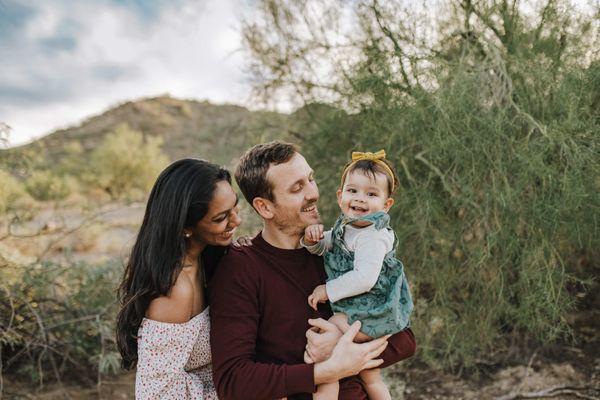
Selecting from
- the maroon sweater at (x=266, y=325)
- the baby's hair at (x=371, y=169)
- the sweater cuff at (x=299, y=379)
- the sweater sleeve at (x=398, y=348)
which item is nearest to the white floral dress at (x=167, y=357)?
the maroon sweater at (x=266, y=325)

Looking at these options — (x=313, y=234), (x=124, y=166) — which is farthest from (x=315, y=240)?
(x=124, y=166)

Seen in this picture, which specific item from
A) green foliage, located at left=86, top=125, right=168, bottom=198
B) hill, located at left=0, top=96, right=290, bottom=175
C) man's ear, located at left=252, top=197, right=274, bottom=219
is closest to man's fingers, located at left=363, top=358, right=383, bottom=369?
man's ear, located at left=252, top=197, right=274, bottom=219

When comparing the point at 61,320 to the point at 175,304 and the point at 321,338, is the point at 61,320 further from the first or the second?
the point at 321,338

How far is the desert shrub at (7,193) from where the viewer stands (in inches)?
223

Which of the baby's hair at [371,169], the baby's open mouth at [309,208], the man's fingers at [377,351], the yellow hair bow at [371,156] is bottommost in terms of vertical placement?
the man's fingers at [377,351]

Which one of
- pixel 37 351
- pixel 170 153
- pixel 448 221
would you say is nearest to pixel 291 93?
pixel 448 221

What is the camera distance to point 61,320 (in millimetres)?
5574

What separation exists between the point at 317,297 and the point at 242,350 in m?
0.37

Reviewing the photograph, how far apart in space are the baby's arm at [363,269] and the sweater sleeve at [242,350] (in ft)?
1.00

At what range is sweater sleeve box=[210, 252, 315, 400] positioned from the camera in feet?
6.79

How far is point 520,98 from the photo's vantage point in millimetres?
4359

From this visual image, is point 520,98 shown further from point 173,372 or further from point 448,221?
point 173,372

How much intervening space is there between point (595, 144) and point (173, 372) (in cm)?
313

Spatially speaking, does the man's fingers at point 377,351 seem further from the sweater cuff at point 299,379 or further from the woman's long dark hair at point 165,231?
the woman's long dark hair at point 165,231
